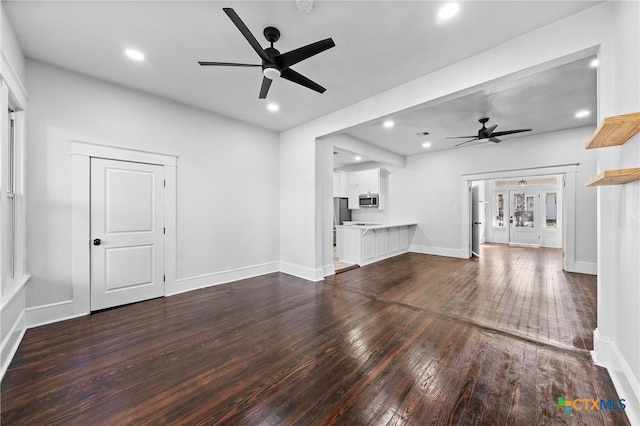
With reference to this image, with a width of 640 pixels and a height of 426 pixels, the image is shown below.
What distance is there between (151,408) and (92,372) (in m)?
0.84

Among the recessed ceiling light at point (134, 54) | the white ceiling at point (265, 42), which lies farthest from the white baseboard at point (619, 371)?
the recessed ceiling light at point (134, 54)

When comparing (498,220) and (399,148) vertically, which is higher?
(399,148)

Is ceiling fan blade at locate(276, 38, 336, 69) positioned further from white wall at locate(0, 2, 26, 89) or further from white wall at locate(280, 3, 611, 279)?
white wall at locate(0, 2, 26, 89)

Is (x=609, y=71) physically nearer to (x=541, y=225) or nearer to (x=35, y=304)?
(x=35, y=304)

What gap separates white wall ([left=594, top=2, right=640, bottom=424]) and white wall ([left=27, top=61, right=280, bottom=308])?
4676mm

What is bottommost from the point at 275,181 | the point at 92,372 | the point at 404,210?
the point at 92,372

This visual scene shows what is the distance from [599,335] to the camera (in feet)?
6.81

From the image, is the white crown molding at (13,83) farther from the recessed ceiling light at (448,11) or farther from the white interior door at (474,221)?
the white interior door at (474,221)

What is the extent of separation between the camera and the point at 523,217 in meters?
9.34

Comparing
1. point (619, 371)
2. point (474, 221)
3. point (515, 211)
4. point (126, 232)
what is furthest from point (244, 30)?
point (515, 211)

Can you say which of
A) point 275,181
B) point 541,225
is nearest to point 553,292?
point 275,181

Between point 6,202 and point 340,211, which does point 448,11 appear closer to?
point 6,202

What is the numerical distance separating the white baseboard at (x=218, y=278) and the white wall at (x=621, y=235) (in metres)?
4.61

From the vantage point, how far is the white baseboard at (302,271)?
458 cm
